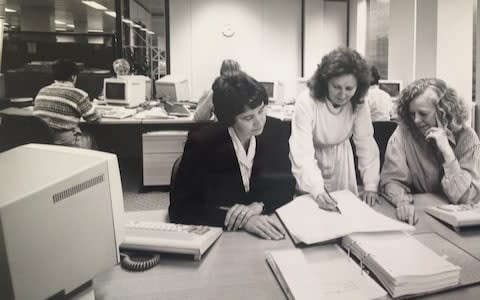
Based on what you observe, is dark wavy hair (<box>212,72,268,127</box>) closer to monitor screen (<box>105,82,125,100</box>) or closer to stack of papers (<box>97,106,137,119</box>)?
stack of papers (<box>97,106,137,119</box>)

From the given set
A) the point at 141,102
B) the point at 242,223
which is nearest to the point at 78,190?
the point at 242,223

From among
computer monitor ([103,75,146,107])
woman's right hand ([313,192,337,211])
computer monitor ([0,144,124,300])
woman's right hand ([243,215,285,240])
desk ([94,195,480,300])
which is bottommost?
desk ([94,195,480,300])

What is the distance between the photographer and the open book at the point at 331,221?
40.1 inches

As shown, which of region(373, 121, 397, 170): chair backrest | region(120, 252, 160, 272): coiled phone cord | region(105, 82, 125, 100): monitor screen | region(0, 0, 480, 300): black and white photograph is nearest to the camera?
region(0, 0, 480, 300): black and white photograph

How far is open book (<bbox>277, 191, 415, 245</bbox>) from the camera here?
3.34ft

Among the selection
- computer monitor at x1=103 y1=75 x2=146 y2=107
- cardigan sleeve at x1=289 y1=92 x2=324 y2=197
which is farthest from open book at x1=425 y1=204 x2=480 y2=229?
computer monitor at x1=103 y1=75 x2=146 y2=107

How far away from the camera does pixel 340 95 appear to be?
5.63 ft

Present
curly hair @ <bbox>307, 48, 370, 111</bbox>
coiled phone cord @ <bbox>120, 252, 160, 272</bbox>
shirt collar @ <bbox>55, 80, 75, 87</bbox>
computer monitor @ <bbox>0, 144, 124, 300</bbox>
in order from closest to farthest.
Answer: computer monitor @ <bbox>0, 144, 124, 300</bbox> → coiled phone cord @ <bbox>120, 252, 160, 272</bbox> → shirt collar @ <bbox>55, 80, 75, 87</bbox> → curly hair @ <bbox>307, 48, 370, 111</bbox>

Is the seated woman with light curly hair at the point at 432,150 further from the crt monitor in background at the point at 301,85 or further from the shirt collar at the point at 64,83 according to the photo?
the shirt collar at the point at 64,83

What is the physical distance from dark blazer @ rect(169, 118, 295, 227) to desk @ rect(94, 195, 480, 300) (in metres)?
0.31

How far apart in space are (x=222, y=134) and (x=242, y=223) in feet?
1.21

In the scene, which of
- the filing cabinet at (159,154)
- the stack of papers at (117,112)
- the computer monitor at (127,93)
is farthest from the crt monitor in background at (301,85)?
the computer monitor at (127,93)

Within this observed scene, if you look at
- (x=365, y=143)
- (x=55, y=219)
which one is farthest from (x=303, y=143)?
(x=55, y=219)

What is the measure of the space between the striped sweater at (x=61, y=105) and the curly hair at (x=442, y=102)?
4.01ft
